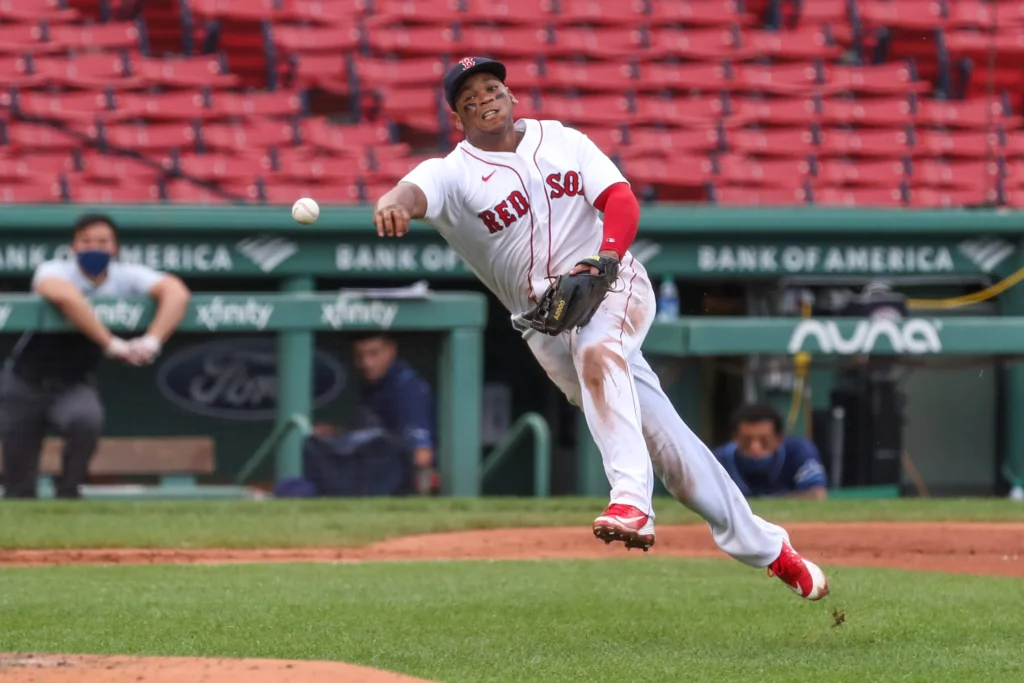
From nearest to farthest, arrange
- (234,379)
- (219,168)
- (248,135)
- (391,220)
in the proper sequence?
(391,220), (234,379), (219,168), (248,135)

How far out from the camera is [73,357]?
28.4ft

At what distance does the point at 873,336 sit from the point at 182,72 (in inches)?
217

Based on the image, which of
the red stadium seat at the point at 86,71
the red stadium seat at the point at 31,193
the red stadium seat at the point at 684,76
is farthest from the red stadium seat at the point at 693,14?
the red stadium seat at the point at 31,193

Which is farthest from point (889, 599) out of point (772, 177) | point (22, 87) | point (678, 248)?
point (22, 87)

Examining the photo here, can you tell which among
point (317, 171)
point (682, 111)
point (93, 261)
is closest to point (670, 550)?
point (93, 261)

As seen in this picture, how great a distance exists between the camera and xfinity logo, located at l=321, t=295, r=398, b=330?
29.8 feet

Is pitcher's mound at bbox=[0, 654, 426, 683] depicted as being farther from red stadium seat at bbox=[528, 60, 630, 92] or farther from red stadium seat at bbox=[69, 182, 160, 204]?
red stadium seat at bbox=[528, 60, 630, 92]

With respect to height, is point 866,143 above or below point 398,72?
below

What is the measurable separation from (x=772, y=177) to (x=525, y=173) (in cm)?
730

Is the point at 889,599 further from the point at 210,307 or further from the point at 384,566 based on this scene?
the point at 210,307

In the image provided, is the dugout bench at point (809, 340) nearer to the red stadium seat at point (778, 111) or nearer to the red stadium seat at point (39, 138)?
the red stadium seat at point (778, 111)

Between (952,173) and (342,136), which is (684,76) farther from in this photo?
(342,136)

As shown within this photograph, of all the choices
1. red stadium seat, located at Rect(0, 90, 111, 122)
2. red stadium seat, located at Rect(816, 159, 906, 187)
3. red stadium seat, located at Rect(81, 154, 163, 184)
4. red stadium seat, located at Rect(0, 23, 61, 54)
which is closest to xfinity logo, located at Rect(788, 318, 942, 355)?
red stadium seat, located at Rect(816, 159, 906, 187)

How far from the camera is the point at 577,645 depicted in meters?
4.74
